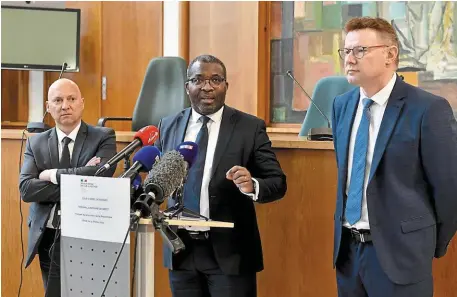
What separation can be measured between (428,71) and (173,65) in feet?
6.72

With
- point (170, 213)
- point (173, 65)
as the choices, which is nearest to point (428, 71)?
point (173, 65)

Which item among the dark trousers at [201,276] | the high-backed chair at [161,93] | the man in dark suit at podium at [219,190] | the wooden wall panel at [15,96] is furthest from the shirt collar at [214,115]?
the wooden wall panel at [15,96]

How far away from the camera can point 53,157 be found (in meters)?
2.94

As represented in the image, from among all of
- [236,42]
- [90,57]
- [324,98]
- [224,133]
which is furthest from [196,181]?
[90,57]

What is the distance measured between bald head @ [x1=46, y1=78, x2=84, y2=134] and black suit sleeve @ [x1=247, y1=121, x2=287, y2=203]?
2.82 ft

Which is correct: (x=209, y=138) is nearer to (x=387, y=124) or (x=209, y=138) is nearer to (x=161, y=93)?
(x=387, y=124)

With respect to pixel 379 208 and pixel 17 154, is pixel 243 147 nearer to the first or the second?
pixel 379 208

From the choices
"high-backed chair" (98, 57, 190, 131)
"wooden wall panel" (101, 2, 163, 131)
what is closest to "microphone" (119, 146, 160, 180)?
"high-backed chair" (98, 57, 190, 131)

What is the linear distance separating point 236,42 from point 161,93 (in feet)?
4.51

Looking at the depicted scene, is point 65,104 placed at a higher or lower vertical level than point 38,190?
higher

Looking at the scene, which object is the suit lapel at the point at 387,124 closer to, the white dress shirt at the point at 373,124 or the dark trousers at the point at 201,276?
the white dress shirt at the point at 373,124

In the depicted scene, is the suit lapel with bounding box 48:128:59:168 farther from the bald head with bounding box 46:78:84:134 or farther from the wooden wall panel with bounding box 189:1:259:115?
the wooden wall panel with bounding box 189:1:259:115

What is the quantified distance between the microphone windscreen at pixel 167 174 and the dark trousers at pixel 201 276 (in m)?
0.46

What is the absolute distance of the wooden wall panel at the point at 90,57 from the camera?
22.2ft
